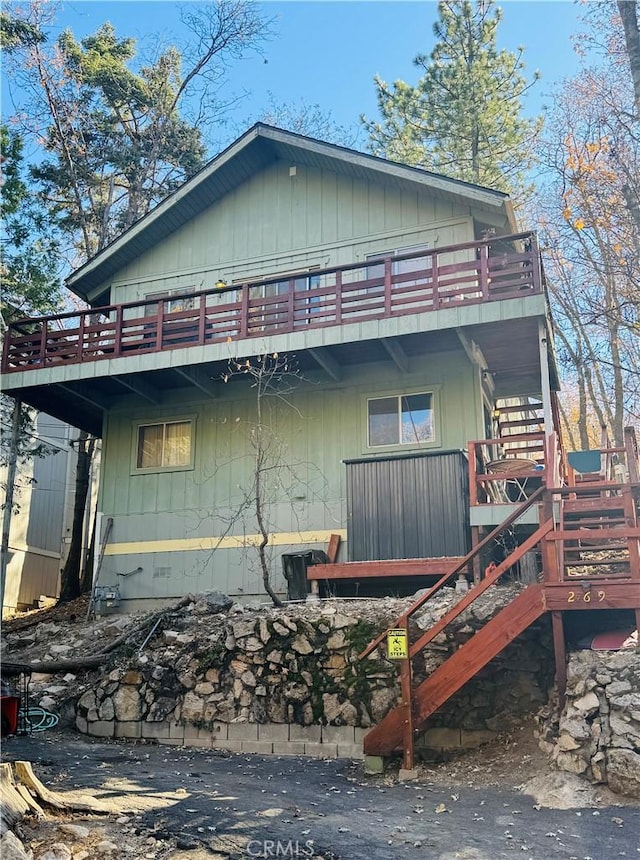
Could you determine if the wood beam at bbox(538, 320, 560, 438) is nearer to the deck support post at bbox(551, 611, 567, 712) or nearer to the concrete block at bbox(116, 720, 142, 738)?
the deck support post at bbox(551, 611, 567, 712)

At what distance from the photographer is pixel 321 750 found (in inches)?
389

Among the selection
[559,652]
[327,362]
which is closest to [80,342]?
[327,362]

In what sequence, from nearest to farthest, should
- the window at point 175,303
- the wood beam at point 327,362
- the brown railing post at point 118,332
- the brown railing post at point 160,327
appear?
the wood beam at point 327,362, the brown railing post at point 160,327, the brown railing post at point 118,332, the window at point 175,303

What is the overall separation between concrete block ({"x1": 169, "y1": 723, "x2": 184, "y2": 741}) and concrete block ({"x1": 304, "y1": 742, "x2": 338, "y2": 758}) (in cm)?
174

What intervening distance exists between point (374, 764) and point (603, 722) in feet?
8.25

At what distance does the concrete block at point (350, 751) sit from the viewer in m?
9.70

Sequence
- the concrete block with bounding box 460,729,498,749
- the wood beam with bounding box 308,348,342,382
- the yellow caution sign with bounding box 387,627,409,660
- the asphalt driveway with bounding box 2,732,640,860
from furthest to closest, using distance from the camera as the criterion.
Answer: the wood beam with bounding box 308,348,342,382
the concrete block with bounding box 460,729,498,749
the yellow caution sign with bounding box 387,627,409,660
the asphalt driveway with bounding box 2,732,640,860

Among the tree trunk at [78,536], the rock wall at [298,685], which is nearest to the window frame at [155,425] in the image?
the tree trunk at [78,536]

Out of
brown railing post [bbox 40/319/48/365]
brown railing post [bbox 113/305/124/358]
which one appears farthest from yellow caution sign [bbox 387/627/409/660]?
brown railing post [bbox 40/319/48/365]

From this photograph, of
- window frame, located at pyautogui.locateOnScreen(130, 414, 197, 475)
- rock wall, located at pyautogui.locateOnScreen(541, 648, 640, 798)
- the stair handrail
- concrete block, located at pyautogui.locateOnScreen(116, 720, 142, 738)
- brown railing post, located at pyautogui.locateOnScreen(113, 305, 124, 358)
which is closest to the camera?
rock wall, located at pyautogui.locateOnScreen(541, 648, 640, 798)

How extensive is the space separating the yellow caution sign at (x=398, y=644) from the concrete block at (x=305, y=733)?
166 centimetres

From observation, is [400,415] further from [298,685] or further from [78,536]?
[78,536]

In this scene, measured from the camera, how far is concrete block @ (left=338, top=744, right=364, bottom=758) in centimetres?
970

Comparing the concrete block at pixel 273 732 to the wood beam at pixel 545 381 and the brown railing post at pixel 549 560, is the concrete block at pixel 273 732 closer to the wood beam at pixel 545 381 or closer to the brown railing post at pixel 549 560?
the brown railing post at pixel 549 560
